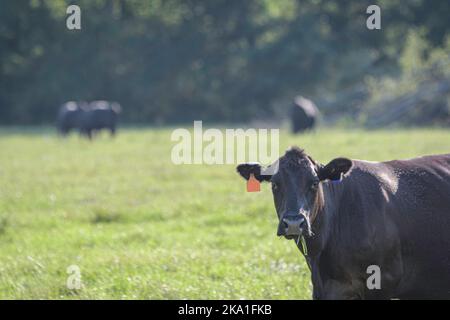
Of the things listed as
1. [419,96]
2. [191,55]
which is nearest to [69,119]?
[419,96]

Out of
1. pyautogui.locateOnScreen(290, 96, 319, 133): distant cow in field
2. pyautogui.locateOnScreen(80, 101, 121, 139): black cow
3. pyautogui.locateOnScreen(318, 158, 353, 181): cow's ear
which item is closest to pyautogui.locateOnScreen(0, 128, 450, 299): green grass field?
pyautogui.locateOnScreen(318, 158, 353, 181): cow's ear

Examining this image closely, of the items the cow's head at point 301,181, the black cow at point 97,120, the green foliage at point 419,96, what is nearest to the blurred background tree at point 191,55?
the green foliage at point 419,96

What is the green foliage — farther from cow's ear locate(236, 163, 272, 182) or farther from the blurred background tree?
cow's ear locate(236, 163, 272, 182)

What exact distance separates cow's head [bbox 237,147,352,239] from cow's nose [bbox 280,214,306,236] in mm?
98

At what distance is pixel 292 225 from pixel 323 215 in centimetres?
69

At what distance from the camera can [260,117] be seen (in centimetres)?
5353

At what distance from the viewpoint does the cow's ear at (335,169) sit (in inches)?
248

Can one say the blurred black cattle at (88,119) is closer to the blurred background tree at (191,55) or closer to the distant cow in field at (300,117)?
the distant cow in field at (300,117)

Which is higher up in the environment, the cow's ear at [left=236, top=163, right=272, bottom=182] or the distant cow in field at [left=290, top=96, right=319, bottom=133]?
the distant cow in field at [left=290, top=96, right=319, bottom=133]

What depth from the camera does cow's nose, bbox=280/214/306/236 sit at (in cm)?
574

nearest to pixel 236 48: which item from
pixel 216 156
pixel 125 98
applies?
pixel 125 98

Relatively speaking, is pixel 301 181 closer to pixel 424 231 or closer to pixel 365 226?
pixel 365 226

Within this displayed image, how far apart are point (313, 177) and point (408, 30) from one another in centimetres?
4912

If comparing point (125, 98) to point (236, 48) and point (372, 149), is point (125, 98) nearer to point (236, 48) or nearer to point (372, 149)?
point (236, 48)
